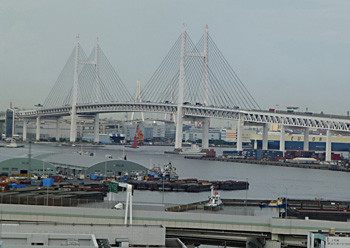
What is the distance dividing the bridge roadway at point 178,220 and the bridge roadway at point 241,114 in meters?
29.1

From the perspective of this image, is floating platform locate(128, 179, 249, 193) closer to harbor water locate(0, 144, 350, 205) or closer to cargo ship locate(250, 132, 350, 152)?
harbor water locate(0, 144, 350, 205)

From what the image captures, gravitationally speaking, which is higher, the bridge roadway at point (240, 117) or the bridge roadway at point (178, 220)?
the bridge roadway at point (240, 117)

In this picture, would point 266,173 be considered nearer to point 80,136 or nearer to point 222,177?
point 222,177

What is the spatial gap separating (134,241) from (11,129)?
212ft

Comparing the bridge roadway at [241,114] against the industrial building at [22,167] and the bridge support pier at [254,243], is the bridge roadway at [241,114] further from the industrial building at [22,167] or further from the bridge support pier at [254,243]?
the bridge support pier at [254,243]

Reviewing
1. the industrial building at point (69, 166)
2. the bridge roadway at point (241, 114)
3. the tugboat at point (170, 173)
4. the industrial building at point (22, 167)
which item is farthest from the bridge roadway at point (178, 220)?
the bridge roadway at point (241, 114)

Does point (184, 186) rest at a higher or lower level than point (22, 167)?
lower

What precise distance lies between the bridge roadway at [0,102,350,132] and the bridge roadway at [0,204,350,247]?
95.5ft

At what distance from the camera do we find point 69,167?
90.5ft

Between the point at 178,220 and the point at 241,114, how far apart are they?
35760 mm

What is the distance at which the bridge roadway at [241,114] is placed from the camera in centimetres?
3972

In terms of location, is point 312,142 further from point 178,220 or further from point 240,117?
point 178,220

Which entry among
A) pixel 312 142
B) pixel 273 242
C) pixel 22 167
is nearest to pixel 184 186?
pixel 22 167

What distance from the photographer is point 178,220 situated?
10.1m
